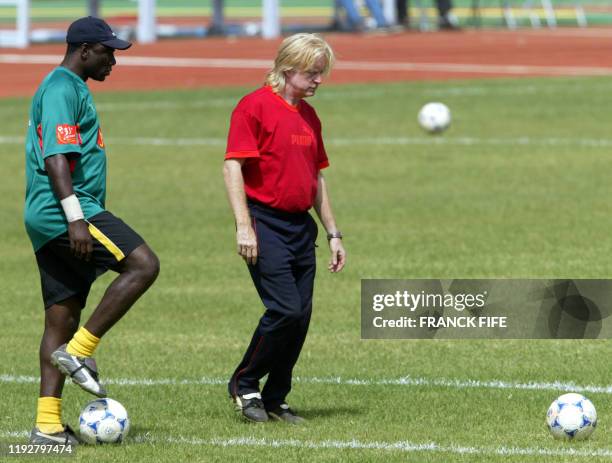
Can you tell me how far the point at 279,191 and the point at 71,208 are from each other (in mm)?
1201

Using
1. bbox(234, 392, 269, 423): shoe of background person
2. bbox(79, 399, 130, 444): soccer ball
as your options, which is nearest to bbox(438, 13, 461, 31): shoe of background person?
bbox(234, 392, 269, 423): shoe of background person

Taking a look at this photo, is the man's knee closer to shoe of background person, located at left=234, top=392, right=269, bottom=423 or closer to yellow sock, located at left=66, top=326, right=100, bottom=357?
yellow sock, located at left=66, top=326, right=100, bottom=357

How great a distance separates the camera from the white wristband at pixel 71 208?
7.37 metres

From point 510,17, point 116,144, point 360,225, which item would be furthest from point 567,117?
point 510,17

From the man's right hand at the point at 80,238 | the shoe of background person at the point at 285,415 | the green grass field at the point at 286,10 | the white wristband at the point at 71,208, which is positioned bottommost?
the green grass field at the point at 286,10

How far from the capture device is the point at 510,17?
47.3 meters

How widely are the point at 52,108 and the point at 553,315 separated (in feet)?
13.6

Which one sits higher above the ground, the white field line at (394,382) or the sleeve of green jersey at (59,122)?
the sleeve of green jersey at (59,122)

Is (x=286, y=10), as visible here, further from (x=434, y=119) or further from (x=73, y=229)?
(x=73, y=229)

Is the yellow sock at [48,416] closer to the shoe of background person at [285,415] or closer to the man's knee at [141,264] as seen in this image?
the man's knee at [141,264]

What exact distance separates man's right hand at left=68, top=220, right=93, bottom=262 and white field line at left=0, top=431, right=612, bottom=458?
1064mm

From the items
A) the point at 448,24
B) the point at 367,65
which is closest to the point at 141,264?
the point at 367,65

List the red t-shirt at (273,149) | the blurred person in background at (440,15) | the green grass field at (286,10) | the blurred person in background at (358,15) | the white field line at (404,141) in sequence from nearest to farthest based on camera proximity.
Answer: the red t-shirt at (273,149), the white field line at (404,141), the blurred person in background at (358,15), the blurred person in background at (440,15), the green grass field at (286,10)

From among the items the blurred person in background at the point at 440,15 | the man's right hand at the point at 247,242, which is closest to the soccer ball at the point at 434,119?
the man's right hand at the point at 247,242
